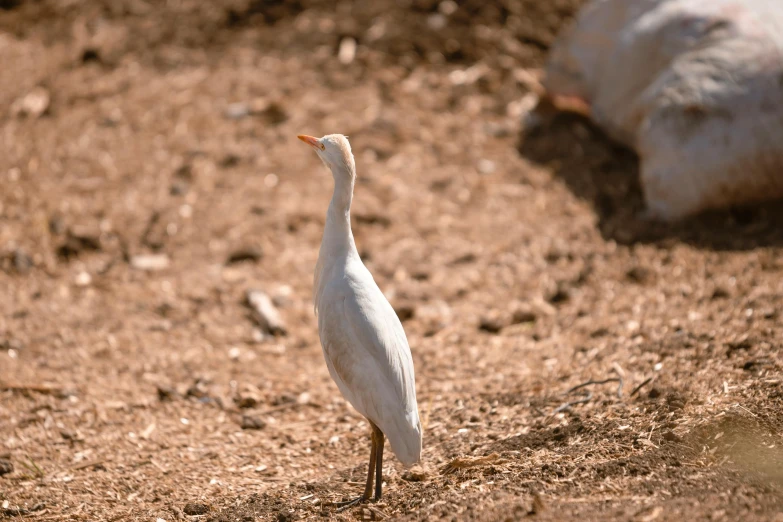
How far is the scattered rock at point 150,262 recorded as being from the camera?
6573mm

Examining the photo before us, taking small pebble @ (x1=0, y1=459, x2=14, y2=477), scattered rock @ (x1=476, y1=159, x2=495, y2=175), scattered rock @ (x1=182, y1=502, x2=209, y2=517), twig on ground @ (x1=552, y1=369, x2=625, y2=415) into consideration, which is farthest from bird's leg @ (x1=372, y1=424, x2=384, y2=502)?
scattered rock @ (x1=476, y1=159, x2=495, y2=175)

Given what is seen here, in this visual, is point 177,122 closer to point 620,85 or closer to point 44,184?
point 44,184

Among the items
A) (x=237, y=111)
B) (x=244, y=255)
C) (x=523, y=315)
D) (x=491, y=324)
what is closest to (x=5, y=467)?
(x=244, y=255)

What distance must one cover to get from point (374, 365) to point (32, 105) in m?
6.21

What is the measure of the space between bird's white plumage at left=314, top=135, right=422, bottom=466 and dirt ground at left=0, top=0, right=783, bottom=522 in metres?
0.40

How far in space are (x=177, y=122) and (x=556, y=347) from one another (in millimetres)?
4931

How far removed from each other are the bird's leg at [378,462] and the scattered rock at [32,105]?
6.17 m

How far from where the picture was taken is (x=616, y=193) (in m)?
7.21

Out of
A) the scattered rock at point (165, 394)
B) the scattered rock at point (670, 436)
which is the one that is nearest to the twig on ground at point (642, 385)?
the scattered rock at point (670, 436)

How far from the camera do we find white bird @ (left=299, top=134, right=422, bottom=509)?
150 inches

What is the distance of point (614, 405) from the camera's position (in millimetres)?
4355

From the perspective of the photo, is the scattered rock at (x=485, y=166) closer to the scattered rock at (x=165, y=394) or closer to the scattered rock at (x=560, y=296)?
the scattered rock at (x=560, y=296)

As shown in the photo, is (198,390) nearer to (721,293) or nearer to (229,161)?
(229,161)

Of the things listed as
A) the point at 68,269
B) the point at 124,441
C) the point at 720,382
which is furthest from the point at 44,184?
the point at 720,382
